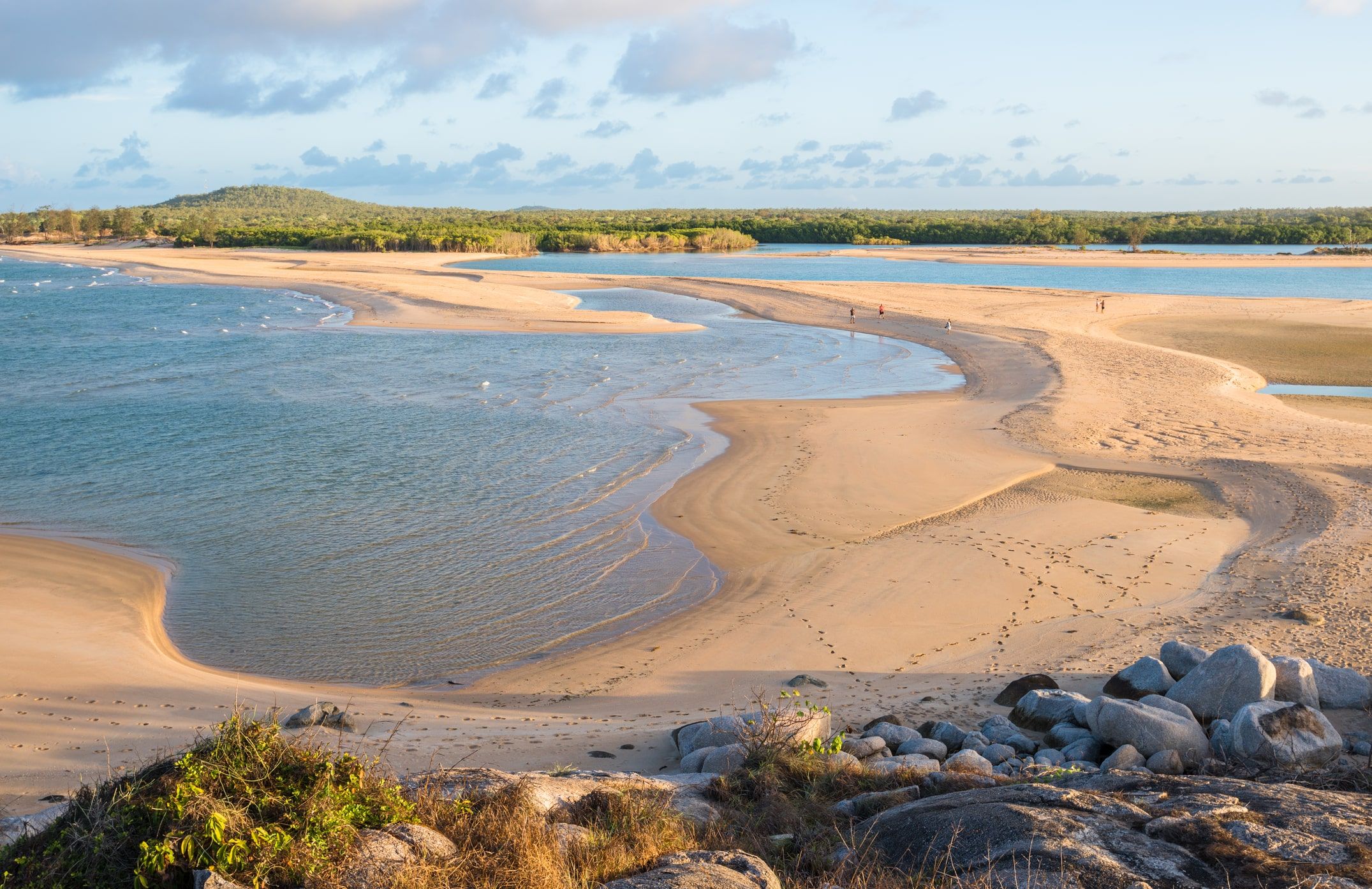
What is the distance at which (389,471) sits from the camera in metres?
17.9

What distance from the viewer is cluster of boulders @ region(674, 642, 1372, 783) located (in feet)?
22.2

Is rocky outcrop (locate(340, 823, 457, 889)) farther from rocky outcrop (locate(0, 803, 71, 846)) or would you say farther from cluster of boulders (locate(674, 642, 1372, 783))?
cluster of boulders (locate(674, 642, 1372, 783))

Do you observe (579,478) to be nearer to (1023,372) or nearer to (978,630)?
(978,630)

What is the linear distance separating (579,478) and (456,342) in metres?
20.5

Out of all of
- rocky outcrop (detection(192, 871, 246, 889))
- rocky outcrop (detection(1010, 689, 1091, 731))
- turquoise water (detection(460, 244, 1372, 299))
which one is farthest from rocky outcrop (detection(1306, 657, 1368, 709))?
turquoise water (detection(460, 244, 1372, 299))

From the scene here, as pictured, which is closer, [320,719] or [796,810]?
[796,810]

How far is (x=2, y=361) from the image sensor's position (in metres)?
31.3

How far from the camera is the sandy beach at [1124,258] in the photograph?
279 ft

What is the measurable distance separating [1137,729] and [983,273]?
239 feet

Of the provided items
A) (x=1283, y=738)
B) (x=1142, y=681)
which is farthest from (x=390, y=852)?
(x=1142, y=681)

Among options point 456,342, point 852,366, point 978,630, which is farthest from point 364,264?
point 978,630

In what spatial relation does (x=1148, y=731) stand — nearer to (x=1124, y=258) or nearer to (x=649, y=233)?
(x=1124, y=258)

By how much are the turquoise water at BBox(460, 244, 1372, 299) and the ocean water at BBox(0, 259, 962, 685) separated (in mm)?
34036

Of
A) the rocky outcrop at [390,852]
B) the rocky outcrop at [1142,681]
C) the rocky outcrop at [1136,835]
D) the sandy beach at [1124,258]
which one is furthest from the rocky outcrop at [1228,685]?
the sandy beach at [1124,258]
